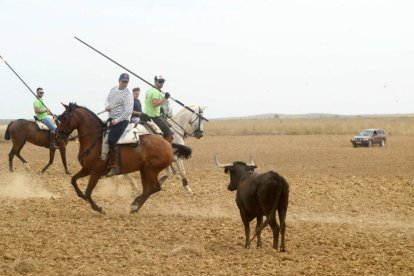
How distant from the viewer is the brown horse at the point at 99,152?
13.2m

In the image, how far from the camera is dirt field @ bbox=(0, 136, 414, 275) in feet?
28.9

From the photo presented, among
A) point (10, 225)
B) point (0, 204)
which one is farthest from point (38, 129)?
point (10, 225)

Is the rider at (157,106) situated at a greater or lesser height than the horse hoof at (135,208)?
greater

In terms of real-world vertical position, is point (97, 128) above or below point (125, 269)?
above

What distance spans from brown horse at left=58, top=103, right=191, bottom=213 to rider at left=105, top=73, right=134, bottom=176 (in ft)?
0.44

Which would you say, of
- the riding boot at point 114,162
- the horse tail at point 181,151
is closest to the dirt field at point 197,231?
the riding boot at point 114,162

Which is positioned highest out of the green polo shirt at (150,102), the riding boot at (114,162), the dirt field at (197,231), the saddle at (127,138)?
the green polo shirt at (150,102)

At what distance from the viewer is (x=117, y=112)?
13.3 metres

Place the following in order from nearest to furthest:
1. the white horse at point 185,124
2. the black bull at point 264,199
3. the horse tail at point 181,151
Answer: the black bull at point 264,199 → the horse tail at point 181,151 → the white horse at point 185,124

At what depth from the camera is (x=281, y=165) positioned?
2984 cm

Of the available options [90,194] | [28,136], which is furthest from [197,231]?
[28,136]

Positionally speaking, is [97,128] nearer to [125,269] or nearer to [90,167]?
[90,167]

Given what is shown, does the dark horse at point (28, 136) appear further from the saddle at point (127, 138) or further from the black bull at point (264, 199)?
the black bull at point (264, 199)

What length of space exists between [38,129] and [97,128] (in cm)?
901
